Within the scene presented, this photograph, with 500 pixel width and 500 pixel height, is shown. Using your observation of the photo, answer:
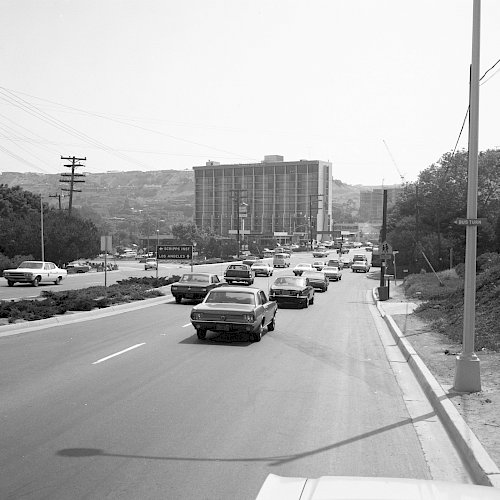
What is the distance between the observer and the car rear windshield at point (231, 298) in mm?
17594

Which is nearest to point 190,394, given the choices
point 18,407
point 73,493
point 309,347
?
point 18,407

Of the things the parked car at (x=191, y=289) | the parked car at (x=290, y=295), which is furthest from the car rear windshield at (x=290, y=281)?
the parked car at (x=191, y=289)

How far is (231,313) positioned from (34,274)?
91.6 ft

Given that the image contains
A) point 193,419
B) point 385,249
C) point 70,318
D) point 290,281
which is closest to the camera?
point 193,419

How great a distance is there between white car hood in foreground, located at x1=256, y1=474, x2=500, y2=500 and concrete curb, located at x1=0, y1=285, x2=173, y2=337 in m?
15.5

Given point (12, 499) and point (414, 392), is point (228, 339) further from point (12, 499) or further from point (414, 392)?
point (12, 499)

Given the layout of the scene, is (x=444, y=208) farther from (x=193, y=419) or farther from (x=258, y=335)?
(x=193, y=419)

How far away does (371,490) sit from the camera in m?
3.11

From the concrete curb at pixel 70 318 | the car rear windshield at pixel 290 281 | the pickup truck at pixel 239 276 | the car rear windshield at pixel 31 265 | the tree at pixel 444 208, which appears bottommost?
the concrete curb at pixel 70 318

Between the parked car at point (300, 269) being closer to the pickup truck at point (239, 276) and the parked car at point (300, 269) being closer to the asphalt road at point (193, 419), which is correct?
the pickup truck at point (239, 276)

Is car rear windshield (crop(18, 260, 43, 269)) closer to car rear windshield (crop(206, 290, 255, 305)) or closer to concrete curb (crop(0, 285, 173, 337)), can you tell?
concrete curb (crop(0, 285, 173, 337))

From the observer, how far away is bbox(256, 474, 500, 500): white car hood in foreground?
119 inches

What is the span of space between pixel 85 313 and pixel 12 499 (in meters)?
17.8

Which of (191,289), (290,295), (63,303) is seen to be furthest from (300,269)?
(63,303)
